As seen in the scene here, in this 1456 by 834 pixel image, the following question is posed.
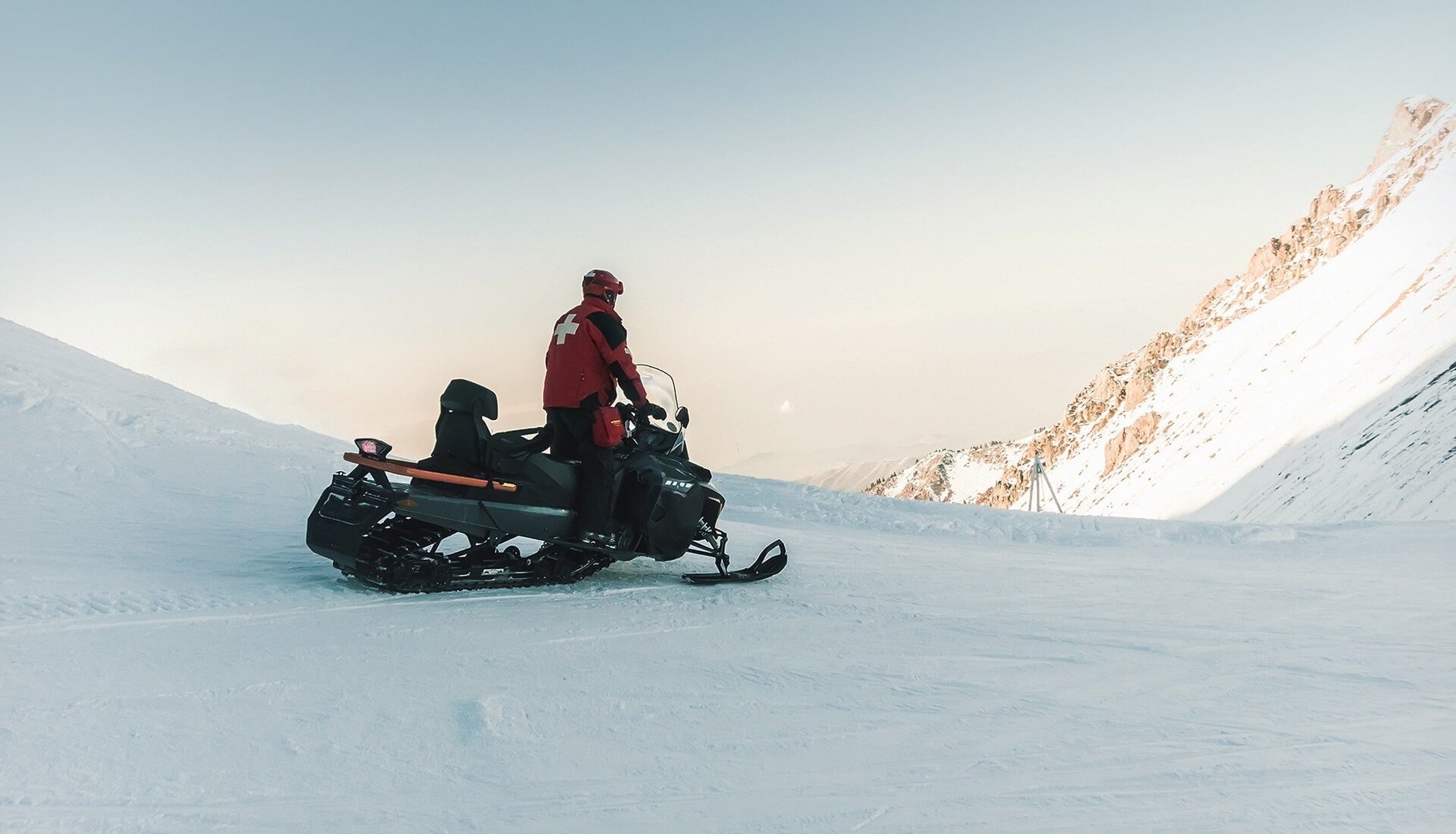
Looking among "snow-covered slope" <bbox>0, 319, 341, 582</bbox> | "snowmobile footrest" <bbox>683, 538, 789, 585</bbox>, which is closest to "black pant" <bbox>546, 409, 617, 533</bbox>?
"snowmobile footrest" <bbox>683, 538, 789, 585</bbox>

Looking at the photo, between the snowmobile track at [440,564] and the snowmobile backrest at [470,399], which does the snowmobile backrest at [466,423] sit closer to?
the snowmobile backrest at [470,399]

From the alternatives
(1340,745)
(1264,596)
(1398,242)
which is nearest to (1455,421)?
(1264,596)

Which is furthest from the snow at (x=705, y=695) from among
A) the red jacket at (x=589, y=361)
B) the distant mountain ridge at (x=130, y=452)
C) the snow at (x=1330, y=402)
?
the snow at (x=1330, y=402)

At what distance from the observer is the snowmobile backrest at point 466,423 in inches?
221

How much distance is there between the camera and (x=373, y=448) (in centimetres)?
543

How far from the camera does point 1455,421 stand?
27.1 meters

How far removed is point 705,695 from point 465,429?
8.43 feet

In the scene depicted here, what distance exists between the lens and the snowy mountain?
30453 millimetres

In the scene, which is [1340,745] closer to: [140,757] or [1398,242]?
[140,757]

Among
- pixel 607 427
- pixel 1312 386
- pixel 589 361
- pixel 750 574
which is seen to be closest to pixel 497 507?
pixel 607 427

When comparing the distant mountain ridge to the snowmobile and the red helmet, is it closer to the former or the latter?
the snowmobile

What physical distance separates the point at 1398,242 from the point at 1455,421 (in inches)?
1966

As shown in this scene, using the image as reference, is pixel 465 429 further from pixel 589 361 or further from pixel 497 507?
pixel 589 361

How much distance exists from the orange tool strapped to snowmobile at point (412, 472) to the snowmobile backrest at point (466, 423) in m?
0.13
